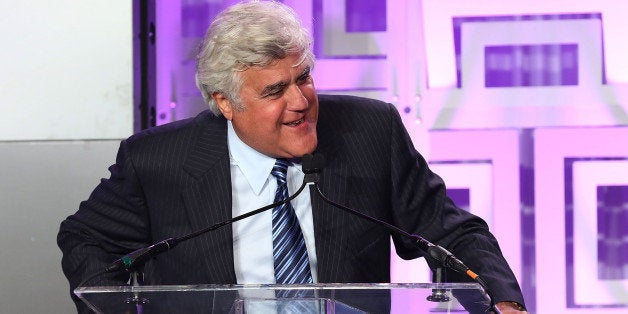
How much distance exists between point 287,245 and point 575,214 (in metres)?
1.27

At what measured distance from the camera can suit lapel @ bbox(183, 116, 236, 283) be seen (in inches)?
91.5

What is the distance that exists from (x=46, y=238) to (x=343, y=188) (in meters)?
1.14

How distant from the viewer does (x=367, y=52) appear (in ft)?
10.4

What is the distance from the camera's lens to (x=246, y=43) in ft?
7.37

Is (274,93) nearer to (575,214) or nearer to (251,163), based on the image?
(251,163)

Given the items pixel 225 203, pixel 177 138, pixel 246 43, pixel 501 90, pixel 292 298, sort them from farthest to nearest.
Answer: pixel 501 90 < pixel 177 138 < pixel 225 203 < pixel 246 43 < pixel 292 298

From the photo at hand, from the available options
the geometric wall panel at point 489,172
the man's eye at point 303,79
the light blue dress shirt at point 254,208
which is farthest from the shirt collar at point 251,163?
the geometric wall panel at point 489,172

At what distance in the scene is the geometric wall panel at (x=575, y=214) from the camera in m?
3.20

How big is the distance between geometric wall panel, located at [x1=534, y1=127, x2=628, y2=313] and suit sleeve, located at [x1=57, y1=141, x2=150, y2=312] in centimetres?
135

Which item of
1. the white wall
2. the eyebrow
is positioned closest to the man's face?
the eyebrow

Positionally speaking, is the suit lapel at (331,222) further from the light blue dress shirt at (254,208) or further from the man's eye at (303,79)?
the man's eye at (303,79)

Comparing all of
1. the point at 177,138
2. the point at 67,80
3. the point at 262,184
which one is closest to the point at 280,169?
the point at 262,184

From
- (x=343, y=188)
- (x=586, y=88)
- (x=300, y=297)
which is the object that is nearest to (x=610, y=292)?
(x=586, y=88)

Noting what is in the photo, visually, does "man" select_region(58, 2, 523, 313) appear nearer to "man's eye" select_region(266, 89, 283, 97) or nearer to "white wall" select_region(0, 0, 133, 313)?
"man's eye" select_region(266, 89, 283, 97)
